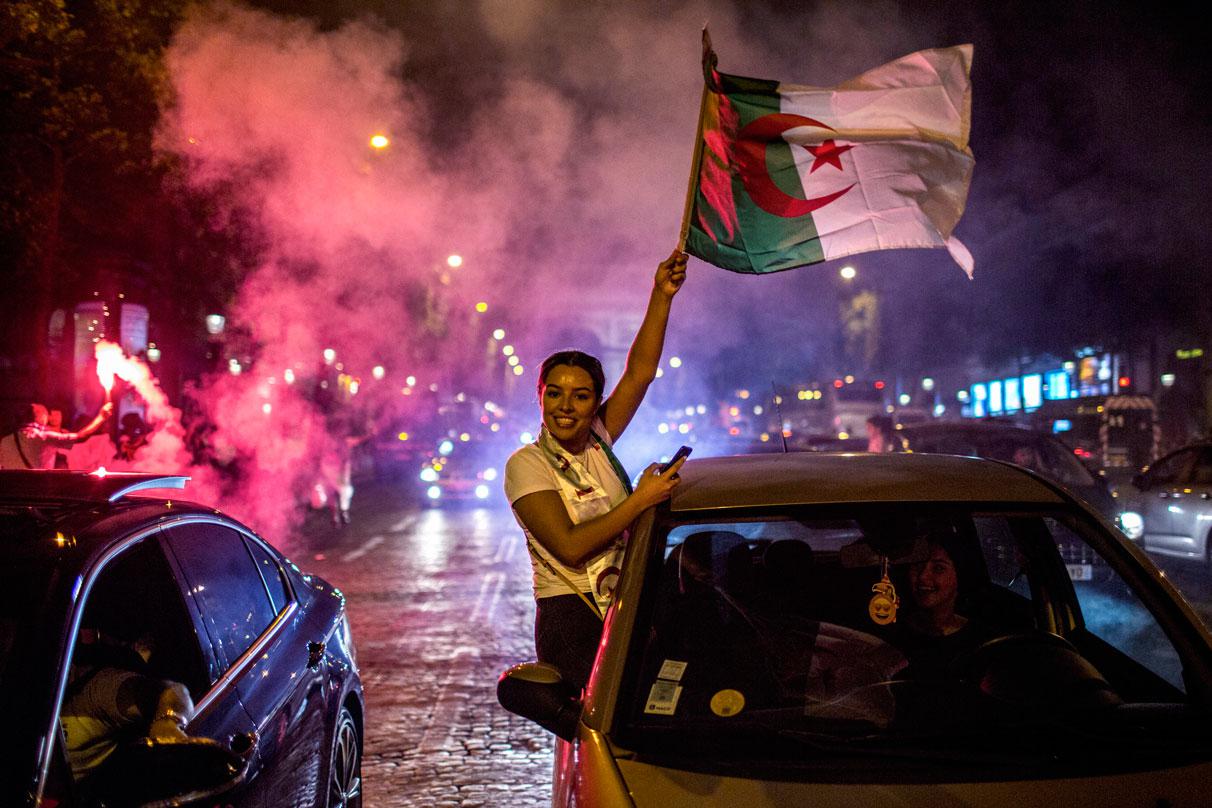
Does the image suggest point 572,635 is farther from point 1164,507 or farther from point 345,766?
point 1164,507

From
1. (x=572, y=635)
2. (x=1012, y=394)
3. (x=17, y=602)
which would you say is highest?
(x=1012, y=394)

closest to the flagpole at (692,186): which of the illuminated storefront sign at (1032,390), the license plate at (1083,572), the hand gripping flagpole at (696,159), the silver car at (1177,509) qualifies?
the hand gripping flagpole at (696,159)

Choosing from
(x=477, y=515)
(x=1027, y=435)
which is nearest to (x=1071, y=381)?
(x=477, y=515)

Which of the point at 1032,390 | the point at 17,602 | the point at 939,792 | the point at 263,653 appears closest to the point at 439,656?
the point at 263,653

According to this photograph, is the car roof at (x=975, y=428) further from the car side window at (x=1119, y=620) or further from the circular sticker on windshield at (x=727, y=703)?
the circular sticker on windshield at (x=727, y=703)

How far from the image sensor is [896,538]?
320 centimetres

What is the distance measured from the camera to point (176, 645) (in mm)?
3033

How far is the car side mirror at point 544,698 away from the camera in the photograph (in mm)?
2580

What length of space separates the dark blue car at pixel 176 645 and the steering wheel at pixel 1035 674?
5.91ft

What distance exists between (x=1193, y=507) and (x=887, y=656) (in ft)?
30.7

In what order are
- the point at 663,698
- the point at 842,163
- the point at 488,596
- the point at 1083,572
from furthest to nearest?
the point at 488,596
the point at 1083,572
the point at 842,163
the point at 663,698

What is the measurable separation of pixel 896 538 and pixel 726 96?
2.13 m

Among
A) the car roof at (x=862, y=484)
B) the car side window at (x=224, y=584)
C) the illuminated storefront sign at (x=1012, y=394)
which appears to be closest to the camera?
the car roof at (x=862, y=484)

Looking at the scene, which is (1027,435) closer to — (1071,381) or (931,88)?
(931,88)
